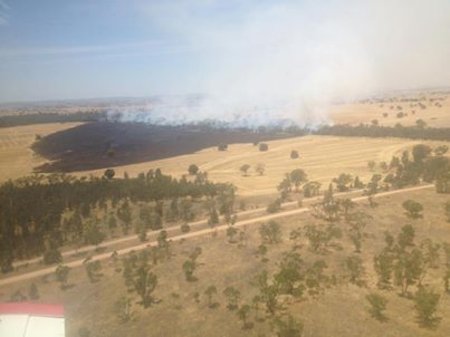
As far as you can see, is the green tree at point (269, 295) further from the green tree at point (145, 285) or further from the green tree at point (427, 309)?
the green tree at point (427, 309)

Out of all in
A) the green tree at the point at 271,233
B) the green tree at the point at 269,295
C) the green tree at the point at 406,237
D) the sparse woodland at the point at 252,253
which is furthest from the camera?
the green tree at the point at 271,233

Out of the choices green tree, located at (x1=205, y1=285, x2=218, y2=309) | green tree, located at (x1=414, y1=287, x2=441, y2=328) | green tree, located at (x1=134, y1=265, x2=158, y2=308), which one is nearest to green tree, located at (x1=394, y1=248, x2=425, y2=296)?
green tree, located at (x1=414, y1=287, x2=441, y2=328)

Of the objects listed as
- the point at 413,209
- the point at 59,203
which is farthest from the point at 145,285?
the point at 59,203

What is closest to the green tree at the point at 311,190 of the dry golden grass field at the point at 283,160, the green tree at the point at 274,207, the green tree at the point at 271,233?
the dry golden grass field at the point at 283,160

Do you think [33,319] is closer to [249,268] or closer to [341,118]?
[249,268]

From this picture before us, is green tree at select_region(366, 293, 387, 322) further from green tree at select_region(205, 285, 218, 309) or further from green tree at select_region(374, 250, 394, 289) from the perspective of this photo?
green tree at select_region(205, 285, 218, 309)

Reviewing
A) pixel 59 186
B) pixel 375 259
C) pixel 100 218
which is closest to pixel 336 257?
pixel 375 259
